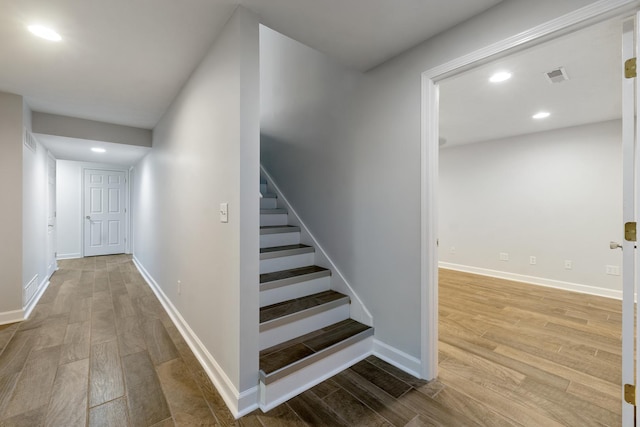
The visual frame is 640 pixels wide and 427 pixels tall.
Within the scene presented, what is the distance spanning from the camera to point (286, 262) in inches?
106

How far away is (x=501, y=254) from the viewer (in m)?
4.69

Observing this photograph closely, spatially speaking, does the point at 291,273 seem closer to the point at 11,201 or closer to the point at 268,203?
the point at 268,203

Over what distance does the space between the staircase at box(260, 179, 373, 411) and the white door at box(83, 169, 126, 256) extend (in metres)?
5.89

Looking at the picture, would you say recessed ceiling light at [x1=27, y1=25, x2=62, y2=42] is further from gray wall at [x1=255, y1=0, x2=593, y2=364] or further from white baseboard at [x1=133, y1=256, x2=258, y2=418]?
white baseboard at [x1=133, y1=256, x2=258, y2=418]

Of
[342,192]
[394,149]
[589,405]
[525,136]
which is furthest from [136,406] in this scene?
[525,136]

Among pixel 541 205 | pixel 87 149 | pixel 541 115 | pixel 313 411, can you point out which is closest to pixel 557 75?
pixel 541 115

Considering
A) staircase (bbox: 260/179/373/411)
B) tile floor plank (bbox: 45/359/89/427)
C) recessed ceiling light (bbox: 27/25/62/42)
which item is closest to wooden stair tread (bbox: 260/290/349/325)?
staircase (bbox: 260/179/373/411)

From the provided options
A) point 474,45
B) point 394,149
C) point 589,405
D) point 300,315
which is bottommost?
point 589,405

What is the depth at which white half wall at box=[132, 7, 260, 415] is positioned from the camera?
1.56 metres

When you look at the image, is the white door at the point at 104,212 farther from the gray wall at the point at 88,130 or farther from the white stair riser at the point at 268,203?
the white stair riser at the point at 268,203

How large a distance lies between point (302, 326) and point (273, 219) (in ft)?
4.75

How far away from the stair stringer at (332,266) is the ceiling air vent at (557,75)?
2.53 meters

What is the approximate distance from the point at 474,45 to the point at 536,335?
8.45ft

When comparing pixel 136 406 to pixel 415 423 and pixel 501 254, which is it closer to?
pixel 415 423
